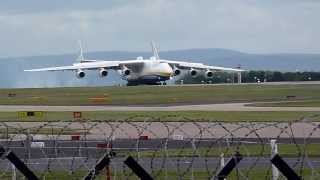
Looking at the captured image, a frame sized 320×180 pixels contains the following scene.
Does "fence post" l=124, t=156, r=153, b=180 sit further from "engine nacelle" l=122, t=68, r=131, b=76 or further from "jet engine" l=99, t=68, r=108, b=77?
"engine nacelle" l=122, t=68, r=131, b=76

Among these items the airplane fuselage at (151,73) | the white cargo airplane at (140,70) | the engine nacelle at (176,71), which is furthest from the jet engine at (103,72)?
the engine nacelle at (176,71)

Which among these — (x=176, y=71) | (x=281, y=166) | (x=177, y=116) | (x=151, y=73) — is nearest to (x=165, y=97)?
(x=177, y=116)

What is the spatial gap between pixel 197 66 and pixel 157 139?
117 m

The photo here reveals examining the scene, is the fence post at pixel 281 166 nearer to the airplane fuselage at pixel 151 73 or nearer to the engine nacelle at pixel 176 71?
the airplane fuselage at pixel 151 73

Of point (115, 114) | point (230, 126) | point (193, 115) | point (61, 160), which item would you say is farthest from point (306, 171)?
point (115, 114)

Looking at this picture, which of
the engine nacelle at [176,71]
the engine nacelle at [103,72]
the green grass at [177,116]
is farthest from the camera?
the engine nacelle at [176,71]

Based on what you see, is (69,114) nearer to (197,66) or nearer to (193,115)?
(193,115)

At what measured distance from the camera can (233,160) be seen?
14.4m

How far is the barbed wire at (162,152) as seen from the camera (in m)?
23.9

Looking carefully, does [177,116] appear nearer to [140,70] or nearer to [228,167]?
[228,167]

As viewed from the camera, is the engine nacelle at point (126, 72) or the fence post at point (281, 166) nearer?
the fence post at point (281, 166)

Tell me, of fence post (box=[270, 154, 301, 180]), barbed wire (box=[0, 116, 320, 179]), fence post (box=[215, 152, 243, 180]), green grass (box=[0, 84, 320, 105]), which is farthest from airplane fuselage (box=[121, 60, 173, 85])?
fence post (box=[270, 154, 301, 180])

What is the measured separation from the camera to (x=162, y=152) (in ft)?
101

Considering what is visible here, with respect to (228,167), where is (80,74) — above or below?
below
